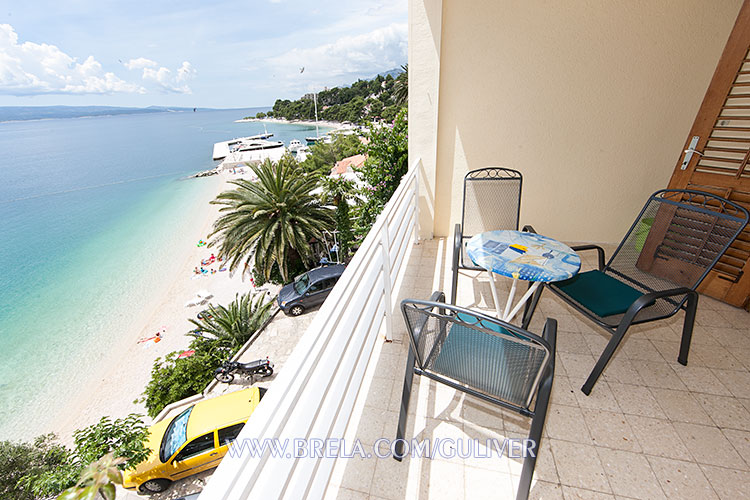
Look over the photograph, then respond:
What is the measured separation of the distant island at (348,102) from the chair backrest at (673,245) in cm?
4959

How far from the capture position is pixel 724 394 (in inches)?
70.1

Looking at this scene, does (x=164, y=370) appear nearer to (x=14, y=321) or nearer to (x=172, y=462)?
(x=172, y=462)

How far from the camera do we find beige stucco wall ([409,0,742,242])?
9.18ft

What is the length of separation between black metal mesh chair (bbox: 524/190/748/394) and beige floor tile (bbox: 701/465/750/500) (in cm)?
53

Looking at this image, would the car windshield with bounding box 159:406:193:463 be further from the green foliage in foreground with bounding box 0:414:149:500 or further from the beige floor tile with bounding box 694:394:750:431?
the beige floor tile with bounding box 694:394:750:431

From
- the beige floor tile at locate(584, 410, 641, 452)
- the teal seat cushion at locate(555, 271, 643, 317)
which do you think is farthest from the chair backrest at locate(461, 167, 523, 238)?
the beige floor tile at locate(584, 410, 641, 452)

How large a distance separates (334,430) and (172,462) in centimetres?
387

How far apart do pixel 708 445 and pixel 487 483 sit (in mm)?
1144

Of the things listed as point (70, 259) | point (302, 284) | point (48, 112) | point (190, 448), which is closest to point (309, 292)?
point (302, 284)

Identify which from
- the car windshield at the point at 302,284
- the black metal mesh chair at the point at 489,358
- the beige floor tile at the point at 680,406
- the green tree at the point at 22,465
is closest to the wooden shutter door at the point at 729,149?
the beige floor tile at the point at 680,406

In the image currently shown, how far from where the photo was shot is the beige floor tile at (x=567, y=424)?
1.59 metres

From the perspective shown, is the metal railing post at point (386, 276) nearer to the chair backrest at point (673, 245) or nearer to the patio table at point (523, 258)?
the patio table at point (523, 258)

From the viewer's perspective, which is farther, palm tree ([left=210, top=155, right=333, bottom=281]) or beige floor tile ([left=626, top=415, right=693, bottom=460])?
palm tree ([left=210, top=155, right=333, bottom=281])

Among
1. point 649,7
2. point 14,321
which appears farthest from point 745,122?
point 14,321
